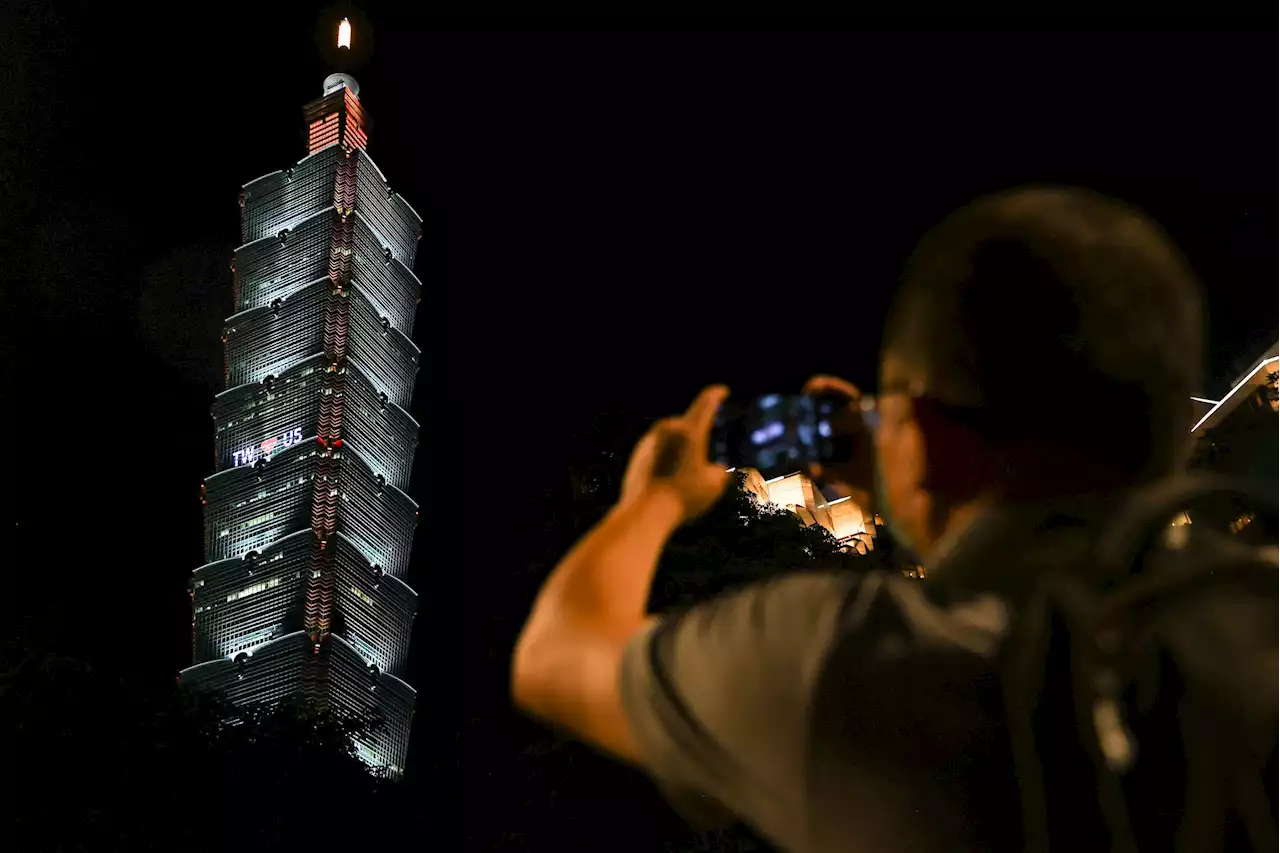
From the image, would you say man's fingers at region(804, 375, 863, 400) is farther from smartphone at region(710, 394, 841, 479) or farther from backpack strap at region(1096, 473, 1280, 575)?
backpack strap at region(1096, 473, 1280, 575)

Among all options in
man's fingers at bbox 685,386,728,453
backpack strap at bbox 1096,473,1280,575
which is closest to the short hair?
backpack strap at bbox 1096,473,1280,575

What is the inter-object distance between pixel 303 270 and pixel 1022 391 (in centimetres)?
6431

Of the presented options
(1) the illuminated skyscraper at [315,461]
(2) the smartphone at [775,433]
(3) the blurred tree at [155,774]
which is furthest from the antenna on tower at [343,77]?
(2) the smartphone at [775,433]

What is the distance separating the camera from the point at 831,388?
2033 mm

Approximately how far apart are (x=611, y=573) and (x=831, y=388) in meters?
0.46

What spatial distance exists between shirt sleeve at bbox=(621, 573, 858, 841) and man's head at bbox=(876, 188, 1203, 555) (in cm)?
23

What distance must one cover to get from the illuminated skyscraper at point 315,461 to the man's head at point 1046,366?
54.4m

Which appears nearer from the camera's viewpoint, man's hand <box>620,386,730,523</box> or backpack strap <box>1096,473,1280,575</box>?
backpack strap <box>1096,473,1280,575</box>

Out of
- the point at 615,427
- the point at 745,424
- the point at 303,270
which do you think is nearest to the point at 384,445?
the point at 303,270

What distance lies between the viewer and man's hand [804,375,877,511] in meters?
1.98

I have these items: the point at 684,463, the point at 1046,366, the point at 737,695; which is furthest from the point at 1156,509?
the point at 684,463

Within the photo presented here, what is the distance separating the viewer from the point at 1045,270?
5.77 feet

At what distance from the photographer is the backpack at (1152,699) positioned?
1574mm

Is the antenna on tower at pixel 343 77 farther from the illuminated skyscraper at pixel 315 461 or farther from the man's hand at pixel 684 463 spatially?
the man's hand at pixel 684 463
